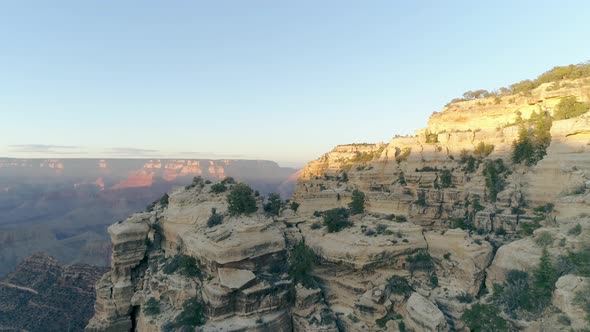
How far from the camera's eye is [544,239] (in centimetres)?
2120

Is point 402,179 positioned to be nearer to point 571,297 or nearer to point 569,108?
point 569,108

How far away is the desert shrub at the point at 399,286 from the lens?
2431 cm

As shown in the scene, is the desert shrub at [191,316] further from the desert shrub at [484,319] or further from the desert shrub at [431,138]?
the desert shrub at [431,138]

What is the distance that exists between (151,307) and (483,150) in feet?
118

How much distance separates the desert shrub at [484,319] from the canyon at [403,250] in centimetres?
7

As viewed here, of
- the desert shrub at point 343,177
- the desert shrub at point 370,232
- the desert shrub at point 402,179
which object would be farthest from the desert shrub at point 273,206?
the desert shrub at point 402,179

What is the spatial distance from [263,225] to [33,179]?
177513 mm

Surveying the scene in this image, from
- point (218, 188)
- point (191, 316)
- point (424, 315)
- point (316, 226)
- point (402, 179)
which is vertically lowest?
point (191, 316)

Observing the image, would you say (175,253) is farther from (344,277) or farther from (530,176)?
(530,176)

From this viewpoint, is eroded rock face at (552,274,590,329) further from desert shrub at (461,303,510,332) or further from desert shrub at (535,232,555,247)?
desert shrub at (535,232,555,247)

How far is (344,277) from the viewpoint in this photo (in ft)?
89.6

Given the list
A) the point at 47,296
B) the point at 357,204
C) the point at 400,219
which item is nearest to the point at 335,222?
the point at 357,204

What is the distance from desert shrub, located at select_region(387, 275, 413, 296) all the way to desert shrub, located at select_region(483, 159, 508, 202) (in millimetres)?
12254

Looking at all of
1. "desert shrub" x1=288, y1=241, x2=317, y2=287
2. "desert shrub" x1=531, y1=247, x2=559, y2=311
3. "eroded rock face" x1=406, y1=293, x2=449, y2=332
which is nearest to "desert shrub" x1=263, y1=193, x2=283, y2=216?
"desert shrub" x1=288, y1=241, x2=317, y2=287
